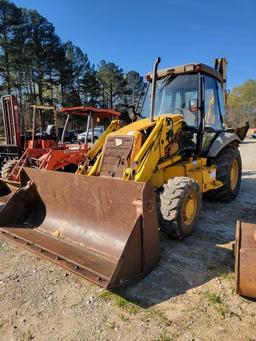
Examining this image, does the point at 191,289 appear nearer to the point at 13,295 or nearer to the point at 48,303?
the point at 48,303

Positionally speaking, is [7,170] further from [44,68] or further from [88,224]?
[44,68]

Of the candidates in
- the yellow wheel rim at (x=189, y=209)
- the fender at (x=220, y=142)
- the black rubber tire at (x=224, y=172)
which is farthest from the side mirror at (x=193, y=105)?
the yellow wheel rim at (x=189, y=209)

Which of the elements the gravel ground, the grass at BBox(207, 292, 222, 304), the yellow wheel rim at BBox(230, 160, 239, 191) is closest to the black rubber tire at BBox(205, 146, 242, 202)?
the yellow wheel rim at BBox(230, 160, 239, 191)

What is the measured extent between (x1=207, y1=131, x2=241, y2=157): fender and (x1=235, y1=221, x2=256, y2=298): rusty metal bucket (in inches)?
119

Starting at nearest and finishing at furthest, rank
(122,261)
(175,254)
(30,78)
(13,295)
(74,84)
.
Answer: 1. (122,261)
2. (13,295)
3. (175,254)
4. (30,78)
5. (74,84)

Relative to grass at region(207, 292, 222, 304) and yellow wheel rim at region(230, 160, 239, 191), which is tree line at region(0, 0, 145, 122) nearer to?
yellow wheel rim at region(230, 160, 239, 191)

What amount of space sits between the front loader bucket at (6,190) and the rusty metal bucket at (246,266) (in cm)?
421

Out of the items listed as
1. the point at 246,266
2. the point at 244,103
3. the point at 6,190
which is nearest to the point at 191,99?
the point at 246,266

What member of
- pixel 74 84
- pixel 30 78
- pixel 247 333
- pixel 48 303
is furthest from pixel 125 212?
pixel 74 84

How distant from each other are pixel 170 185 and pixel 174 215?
42 cm

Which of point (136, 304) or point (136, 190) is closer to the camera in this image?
point (136, 304)

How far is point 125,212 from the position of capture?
3654 mm

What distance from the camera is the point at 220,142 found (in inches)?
235

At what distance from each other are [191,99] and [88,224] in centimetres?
293
